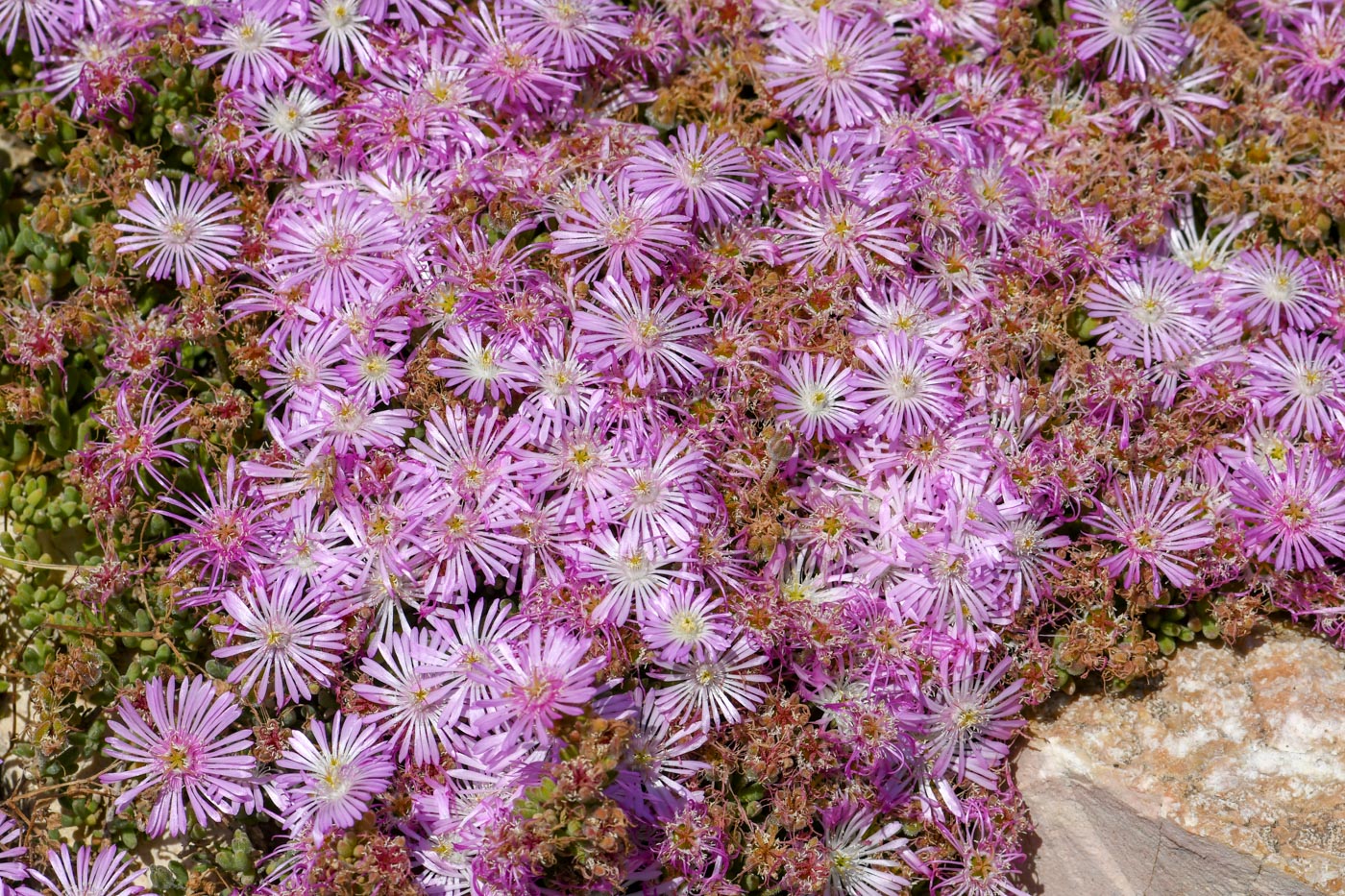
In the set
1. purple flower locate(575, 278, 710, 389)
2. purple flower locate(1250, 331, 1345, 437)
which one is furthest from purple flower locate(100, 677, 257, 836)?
purple flower locate(1250, 331, 1345, 437)

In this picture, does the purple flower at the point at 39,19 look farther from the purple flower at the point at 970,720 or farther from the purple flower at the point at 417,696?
the purple flower at the point at 970,720

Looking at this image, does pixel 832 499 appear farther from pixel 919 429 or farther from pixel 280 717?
pixel 280 717

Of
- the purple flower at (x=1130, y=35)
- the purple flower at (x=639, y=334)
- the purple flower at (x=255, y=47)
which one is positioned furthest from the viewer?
the purple flower at (x=1130, y=35)

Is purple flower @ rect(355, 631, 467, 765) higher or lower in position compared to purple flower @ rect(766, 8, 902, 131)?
lower

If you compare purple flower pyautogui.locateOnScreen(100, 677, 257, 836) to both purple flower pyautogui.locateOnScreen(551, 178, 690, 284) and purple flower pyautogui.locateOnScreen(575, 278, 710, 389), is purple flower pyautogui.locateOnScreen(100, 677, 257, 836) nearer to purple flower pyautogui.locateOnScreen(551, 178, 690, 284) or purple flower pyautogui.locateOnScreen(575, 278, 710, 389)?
purple flower pyautogui.locateOnScreen(575, 278, 710, 389)

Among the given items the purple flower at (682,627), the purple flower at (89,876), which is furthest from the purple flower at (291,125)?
the purple flower at (89,876)

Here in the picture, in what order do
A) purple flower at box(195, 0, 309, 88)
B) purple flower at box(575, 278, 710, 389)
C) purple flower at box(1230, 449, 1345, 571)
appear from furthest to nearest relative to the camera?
1. purple flower at box(195, 0, 309, 88)
2. purple flower at box(1230, 449, 1345, 571)
3. purple flower at box(575, 278, 710, 389)

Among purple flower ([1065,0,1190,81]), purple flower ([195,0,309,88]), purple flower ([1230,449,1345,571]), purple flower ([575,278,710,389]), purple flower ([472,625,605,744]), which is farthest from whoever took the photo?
purple flower ([1065,0,1190,81])

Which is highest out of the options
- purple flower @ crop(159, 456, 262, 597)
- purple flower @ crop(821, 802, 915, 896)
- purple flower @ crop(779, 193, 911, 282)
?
purple flower @ crop(779, 193, 911, 282)

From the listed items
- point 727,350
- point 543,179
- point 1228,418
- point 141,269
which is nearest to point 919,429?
point 727,350
